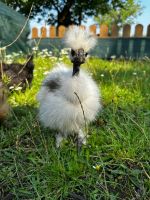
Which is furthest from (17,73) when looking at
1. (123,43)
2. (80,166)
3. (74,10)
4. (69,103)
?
(74,10)

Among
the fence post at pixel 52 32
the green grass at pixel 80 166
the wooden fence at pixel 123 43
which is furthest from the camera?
the fence post at pixel 52 32

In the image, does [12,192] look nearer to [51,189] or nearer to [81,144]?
[51,189]

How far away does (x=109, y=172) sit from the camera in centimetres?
276

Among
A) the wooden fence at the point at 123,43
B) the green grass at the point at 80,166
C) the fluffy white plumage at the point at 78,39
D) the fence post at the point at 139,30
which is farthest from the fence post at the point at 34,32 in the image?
the fluffy white plumage at the point at 78,39

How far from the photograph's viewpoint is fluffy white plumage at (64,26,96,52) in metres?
2.91

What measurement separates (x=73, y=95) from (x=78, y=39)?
47 centimetres

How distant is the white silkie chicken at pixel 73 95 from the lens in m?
2.92

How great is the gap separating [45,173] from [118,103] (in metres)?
2.04

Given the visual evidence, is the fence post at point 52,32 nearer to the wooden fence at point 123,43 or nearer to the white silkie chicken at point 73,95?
the wooden fence at point 123,43

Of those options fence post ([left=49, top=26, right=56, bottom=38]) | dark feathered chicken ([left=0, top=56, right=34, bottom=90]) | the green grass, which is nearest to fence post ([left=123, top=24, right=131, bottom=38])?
fence post ([left=49, top=26, right=56, bottom=38])

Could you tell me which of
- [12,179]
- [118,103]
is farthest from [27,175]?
[118,103]

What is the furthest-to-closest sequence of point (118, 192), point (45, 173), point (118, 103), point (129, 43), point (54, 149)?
point (129, 43) → point (118, 103) → point (54, 149) → point (45, 173) → point (118, 192)

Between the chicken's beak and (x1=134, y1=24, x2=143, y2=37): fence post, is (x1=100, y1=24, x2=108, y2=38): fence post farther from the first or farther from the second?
the chicken's beak

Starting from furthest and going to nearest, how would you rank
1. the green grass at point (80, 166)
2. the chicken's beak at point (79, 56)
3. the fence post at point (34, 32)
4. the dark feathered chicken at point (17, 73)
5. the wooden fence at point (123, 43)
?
the fence post at point (34, 32) < the wooden fence at point (123, 43) < the dark feathered chicken at point (17, 73) < the chicken's beak at point (79, 56) < the green grass at point (80, 166)
